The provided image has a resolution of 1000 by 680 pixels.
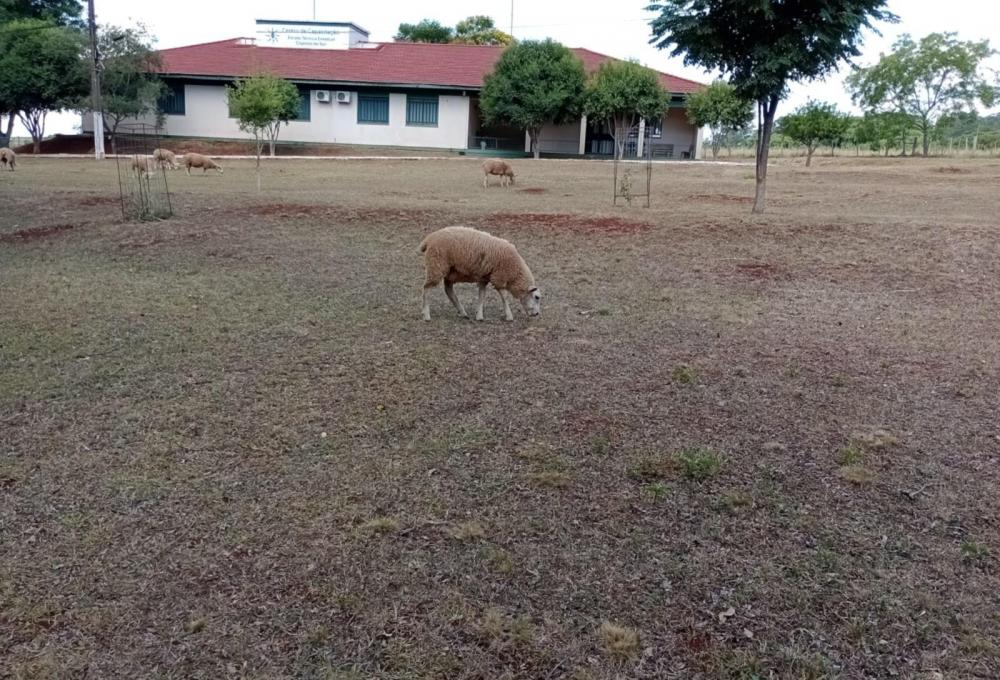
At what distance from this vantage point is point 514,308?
30.2 feet

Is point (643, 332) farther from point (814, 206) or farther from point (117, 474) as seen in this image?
point (814, 206)

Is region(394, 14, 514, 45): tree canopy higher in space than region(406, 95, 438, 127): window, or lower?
higher

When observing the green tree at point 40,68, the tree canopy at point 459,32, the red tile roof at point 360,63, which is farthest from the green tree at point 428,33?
the green tree at point 40,68

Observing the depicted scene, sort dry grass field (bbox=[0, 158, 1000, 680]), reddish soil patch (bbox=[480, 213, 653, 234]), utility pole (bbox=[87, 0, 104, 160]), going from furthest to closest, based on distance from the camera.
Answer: utility pole (bbox=[87, 0, 104, 160]) → reddish soil patch (bbox=[480, 213, 653, 234]) → dry grass field (bbox=[0, 158, 1000, 680])

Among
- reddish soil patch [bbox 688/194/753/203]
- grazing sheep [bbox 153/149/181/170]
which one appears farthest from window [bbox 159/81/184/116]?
reddish soil patch [bbox 688/194/753/203]

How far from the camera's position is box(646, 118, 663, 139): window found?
39347 millimetres

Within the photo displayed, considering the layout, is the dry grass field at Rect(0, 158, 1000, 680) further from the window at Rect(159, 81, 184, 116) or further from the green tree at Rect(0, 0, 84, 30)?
the green tree at Rect(0, 0, 84, 30)

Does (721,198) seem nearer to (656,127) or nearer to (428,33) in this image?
(656,127)

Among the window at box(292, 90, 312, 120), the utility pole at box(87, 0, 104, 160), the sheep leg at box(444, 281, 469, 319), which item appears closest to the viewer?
the sheep leg at box(444, 281, 469, 319)

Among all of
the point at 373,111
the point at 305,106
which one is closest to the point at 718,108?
the point at 373,111

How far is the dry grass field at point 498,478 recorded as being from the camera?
340 cm

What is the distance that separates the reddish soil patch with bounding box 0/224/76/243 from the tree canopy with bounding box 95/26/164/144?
25867 millimetres

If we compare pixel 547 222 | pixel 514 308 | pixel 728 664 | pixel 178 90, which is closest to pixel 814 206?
pixel 547 222

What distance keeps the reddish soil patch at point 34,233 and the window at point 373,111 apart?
2938 centimetres
